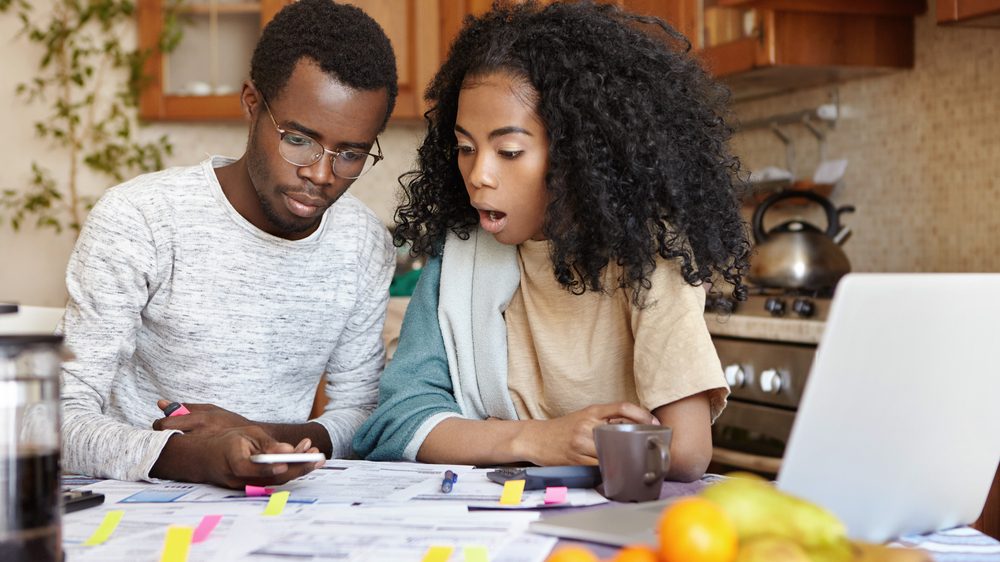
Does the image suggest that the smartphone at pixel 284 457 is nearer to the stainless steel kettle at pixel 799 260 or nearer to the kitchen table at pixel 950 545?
the kitchen table at pixel 950 545

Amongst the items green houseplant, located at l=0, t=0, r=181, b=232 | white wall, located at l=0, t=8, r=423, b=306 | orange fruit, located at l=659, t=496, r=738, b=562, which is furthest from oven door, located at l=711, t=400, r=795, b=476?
green houseplant, located at l=0, t=0, r=181, b=232

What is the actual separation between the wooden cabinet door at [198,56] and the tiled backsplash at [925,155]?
1806 millimetres

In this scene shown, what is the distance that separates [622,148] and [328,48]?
44 cm

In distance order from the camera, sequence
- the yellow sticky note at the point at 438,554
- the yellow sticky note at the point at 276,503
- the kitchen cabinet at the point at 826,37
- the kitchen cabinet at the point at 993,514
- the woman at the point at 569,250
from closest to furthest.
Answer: the yellow sticky note at the point at 438,554 → the yellow sticky note at the point at 276,503 → the woman at the point at 569,250 → the kitchen cabinet at the point at 993,514 → the kitchen cabinet at the point at 826,37

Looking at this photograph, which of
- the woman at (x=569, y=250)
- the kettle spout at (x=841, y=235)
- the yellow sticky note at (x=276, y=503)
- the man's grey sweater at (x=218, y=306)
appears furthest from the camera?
the kettle spout at (x=841, y=235)

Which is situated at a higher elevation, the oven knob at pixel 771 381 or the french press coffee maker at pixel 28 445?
the french press coffee maker at pixel 28 445

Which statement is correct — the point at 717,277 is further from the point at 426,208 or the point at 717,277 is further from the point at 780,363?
the point at 780,363

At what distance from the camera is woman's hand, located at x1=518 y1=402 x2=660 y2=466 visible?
1198mm

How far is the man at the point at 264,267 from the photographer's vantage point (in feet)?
4.78

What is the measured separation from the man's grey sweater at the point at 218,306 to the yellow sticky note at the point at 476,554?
27.5 inches

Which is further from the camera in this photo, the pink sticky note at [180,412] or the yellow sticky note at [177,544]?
the pink sticky note at [180,412]

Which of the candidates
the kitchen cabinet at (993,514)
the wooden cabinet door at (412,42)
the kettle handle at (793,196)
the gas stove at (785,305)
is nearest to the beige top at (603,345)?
the gas stove at (785,305)

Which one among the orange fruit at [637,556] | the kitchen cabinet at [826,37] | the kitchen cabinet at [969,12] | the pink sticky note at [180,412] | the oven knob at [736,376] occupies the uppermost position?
the kitchen cabinet at [826,37]

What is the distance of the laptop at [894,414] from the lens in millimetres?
724
